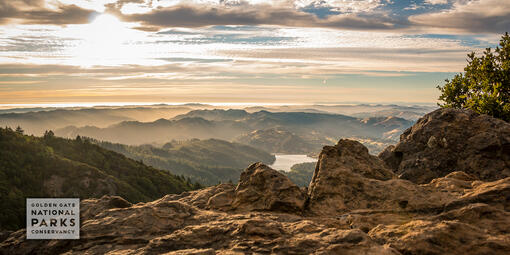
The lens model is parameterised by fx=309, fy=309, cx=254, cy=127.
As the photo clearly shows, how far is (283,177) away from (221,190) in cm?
562

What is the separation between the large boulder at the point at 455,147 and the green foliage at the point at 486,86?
479 inches

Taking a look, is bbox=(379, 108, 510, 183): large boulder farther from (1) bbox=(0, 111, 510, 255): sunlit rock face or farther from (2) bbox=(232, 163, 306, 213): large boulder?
(2) bbox=(232, 163, 306, 213): large boulder

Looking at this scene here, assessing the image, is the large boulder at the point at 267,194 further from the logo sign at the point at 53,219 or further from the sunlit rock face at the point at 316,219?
the logo sign at the point at 53,219

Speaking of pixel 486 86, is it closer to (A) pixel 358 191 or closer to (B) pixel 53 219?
(A) pixel 358 191

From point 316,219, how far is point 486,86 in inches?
1586

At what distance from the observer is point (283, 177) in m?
23.3

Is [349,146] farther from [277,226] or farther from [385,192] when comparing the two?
[277,226]

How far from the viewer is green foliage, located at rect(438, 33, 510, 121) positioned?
40.5m

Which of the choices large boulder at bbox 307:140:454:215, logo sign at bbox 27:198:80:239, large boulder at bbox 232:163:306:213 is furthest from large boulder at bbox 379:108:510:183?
logo sign at bbox 27:198:80:239

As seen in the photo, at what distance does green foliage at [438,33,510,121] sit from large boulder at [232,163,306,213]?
33008 millimetres

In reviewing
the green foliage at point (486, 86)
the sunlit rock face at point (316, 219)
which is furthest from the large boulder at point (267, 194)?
the green foliage at point (486, 86)

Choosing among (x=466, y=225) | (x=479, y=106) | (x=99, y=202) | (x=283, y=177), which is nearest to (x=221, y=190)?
(x=283, y=177)

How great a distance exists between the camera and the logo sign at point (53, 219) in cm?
1872

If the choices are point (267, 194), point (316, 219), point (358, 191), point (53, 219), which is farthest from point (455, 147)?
point (53, 219)
